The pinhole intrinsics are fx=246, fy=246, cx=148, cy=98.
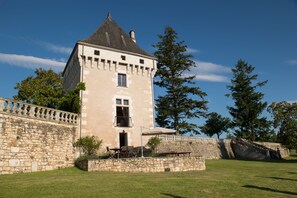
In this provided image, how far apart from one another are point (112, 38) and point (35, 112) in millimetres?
9857

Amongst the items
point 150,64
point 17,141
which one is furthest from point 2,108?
point 150,64

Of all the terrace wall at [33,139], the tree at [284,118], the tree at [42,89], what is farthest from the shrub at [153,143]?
the tree at [284,118]

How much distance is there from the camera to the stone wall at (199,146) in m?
20.2

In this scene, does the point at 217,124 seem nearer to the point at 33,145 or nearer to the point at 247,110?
the point at 247,110

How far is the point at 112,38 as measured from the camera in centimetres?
2098

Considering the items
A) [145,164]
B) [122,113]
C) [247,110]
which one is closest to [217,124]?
[247,110]

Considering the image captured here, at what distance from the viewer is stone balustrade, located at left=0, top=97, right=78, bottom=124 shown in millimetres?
11844

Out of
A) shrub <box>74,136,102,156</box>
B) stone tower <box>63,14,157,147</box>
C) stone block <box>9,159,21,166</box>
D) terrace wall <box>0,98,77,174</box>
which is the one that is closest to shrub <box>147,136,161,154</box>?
stone tower <box>63,14,157,147</box>

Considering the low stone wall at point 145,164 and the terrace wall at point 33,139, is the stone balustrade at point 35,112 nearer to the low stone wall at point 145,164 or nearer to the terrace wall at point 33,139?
the terrace wall at point 33,139

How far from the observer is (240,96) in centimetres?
3559

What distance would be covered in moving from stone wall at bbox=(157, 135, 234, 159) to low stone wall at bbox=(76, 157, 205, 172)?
537cm

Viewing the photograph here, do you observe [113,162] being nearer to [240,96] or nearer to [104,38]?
[104,38]

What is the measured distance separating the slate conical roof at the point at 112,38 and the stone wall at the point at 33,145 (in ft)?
25.2

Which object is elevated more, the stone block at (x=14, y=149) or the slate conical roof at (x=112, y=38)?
the slate conical roof at (x=112, y=38)
